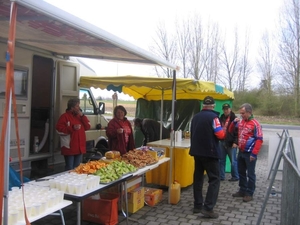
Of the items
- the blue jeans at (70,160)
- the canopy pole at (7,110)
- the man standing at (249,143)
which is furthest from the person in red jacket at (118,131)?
the canopy pole at (7,110)

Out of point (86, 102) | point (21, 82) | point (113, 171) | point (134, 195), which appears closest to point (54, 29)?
point (113, 171)

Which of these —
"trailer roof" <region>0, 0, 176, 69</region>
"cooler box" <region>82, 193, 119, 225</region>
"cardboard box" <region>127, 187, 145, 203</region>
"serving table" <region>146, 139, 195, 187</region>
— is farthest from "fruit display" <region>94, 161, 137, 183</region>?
"serving table" <region>146, 139, 195, 187</region>

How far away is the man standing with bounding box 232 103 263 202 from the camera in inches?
214

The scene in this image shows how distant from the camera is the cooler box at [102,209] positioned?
4262mm

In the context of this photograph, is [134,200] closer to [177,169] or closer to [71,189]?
[177,169]

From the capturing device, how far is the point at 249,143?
5.47 metres

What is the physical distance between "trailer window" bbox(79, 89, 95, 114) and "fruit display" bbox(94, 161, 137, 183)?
296cm

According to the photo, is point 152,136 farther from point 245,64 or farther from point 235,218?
point 245,64

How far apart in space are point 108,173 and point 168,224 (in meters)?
1.42

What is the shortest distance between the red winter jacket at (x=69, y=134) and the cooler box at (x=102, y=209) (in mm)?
1170

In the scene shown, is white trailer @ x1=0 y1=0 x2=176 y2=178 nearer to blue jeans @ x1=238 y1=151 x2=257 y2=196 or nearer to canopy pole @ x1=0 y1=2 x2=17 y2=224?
canopy pole @ x1=0 y1=2 x2=17 y2=224

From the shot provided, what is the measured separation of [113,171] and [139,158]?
104 cm

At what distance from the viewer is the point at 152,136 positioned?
7969 millimetres

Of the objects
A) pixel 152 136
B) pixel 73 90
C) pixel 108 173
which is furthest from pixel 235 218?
pixel 73 90
